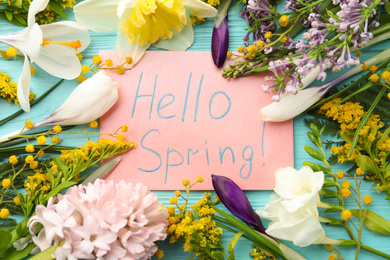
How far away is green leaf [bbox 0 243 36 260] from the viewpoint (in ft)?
1.82

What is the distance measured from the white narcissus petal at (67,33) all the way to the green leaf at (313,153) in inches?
16.8

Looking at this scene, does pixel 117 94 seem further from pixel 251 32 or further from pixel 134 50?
pixel 251 32

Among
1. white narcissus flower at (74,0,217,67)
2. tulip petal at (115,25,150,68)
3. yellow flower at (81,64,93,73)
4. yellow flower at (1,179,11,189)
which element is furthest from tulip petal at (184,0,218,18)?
yellow flower at (1,179,11,189)

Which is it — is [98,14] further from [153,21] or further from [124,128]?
[124,128]

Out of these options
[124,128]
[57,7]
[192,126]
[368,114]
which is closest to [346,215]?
[368,114]

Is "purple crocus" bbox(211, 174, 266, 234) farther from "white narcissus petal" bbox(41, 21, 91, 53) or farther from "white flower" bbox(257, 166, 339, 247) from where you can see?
"white narcissus petal" bbox(41, 21, 91, 53)

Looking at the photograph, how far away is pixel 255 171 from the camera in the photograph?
0.63m

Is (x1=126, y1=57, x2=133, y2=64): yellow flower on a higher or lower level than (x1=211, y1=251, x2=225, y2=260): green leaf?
higher

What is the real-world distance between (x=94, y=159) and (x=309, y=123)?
0.39m

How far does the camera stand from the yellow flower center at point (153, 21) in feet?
1.88

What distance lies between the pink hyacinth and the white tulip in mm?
140

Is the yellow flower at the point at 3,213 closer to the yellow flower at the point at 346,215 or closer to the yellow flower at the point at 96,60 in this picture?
the yellow flower at the point at 96,60

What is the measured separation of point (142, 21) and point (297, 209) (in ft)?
1.28

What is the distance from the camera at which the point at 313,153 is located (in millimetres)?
600
